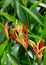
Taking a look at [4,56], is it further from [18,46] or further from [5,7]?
[5,7]

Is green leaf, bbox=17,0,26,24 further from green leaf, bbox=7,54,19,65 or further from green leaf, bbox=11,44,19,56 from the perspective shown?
green leaf, bbox=7,54,19,65

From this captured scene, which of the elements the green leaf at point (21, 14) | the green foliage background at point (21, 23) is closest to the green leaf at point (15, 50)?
the green foliage background at point (21, 23)

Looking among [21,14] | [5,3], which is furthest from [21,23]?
[5,3]

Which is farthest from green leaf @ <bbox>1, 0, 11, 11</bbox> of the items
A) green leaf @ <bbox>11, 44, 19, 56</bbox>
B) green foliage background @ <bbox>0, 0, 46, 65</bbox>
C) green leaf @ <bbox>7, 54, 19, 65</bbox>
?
green leaf @ <bbox>7, 54, 19, 65</bbox>

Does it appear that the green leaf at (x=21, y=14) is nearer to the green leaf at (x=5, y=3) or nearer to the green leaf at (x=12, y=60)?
the green leaf at (x=5, y=3)

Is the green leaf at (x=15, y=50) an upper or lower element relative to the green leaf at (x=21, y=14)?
lower

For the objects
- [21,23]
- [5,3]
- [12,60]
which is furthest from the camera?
[5,3]

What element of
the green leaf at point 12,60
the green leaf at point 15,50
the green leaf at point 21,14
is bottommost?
the green leaf at point 15,50

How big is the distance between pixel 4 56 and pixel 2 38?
0.37ft

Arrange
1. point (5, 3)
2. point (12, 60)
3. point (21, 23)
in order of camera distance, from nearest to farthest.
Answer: point (12, 60)
point (21, 23)
point (5, 3)

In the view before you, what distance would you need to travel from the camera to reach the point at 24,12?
1.07 metres

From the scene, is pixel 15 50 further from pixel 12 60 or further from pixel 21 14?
pixel 21 14

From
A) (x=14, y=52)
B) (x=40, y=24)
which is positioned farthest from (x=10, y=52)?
(x=40, y=24)

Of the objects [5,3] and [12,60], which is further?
[5,3]
